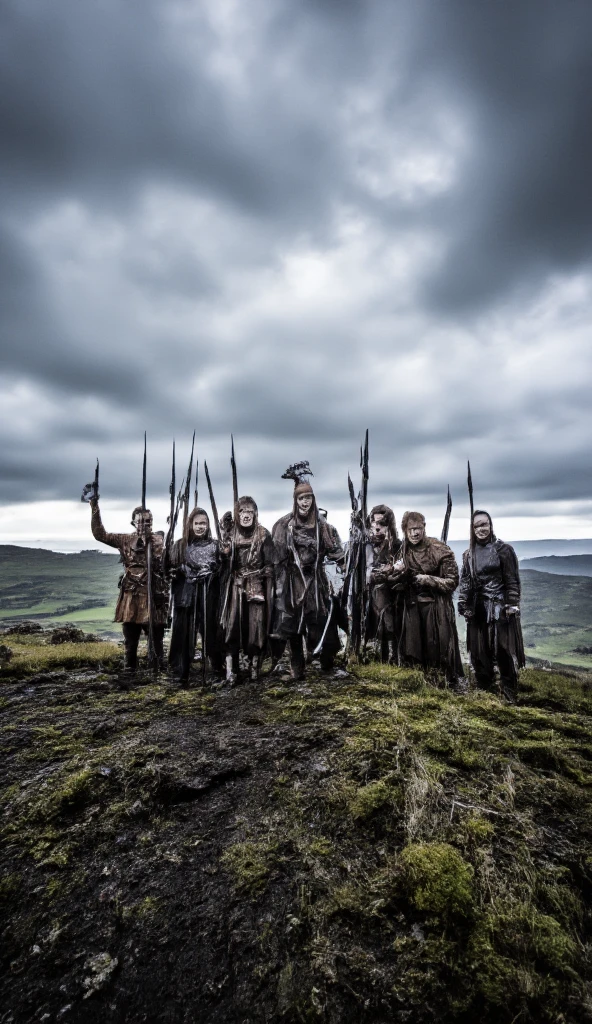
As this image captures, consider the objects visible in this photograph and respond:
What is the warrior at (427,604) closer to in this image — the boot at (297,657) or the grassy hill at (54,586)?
the boot at (297,657)

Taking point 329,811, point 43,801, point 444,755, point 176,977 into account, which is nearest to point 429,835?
point 329,811

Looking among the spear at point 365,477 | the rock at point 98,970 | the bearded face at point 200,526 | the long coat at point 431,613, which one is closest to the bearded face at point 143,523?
the bearded face at point 200,526

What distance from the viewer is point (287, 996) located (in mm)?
1453

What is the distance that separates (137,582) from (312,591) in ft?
11.0

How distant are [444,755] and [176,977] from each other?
2.20 m

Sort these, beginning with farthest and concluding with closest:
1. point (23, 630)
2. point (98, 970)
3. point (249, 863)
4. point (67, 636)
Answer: point (23, 630) < point (67, 636) < point (249, 863) < point (98, 970)

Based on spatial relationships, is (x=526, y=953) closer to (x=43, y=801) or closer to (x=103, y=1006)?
(x=103, y=1006)

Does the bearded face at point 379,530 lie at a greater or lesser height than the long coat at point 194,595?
greater

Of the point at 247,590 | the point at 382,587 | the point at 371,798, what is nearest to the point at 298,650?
the point at 247,590

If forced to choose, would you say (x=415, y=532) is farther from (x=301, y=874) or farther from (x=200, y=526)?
(x=301, y=874)

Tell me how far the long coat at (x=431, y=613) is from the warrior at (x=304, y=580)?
3.65 ft

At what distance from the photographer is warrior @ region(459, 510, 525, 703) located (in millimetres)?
6078

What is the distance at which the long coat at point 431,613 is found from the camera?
6.02m

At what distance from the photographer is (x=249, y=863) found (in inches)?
81.8
